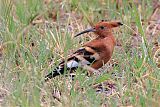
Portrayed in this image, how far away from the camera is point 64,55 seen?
5.67 metres

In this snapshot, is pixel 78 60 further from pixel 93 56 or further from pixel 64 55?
pixel 64 55

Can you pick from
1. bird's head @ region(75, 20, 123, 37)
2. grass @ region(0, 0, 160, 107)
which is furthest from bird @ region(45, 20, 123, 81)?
grass @ region(0, 0, 160, 107)

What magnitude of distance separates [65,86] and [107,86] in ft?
1.75

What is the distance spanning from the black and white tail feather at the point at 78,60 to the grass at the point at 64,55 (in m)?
0.07

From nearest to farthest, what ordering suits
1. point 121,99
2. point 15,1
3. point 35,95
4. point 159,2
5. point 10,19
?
point 35,95, point 121,99, point 10,19, point 15,1, point 159,2

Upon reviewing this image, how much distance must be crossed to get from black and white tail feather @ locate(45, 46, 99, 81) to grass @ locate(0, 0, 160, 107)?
71 millimetres

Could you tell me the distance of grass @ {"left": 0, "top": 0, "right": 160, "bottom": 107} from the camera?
4590 mm

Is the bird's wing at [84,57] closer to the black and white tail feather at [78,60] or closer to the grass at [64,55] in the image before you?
the black and white tail feather at [78,60]

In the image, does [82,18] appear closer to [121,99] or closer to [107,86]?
[107,86]

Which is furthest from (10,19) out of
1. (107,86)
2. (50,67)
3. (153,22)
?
(153,22)

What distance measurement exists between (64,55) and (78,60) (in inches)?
11.6

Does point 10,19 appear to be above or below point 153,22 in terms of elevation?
above

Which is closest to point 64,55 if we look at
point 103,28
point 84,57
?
point 84,57

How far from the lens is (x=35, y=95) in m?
4.34
